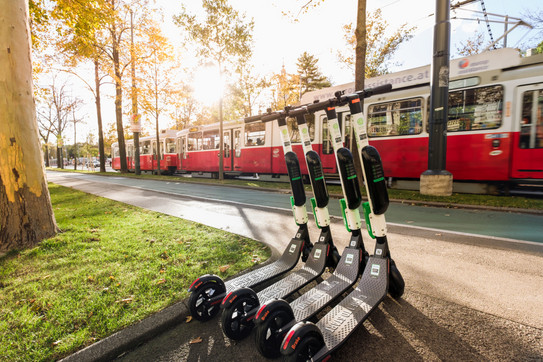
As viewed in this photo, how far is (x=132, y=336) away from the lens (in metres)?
2.13

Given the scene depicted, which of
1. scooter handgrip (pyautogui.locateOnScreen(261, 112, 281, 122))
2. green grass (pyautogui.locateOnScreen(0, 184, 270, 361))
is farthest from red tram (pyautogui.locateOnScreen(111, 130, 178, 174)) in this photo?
scooter handgrip (pyautogui.locateOnScreen(261, 112, 281, 122))

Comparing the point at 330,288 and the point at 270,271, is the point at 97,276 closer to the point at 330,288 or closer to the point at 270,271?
the point at 270,271

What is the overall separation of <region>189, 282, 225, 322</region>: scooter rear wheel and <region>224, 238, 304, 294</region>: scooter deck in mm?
144

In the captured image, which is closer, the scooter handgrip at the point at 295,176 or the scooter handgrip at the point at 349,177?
the scooter handgrip at the point at 349,177

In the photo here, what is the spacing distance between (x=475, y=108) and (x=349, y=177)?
334 inches

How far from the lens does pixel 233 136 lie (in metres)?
17.2

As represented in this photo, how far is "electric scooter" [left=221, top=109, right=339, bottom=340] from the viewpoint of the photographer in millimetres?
2059

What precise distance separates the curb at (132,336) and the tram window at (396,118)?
9826mm

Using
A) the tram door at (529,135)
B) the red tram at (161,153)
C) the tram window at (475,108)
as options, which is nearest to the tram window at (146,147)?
the red tram at (161,153)

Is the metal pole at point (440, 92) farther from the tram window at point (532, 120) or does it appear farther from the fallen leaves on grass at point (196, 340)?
the fallen leaves on grass at point (196, 340)

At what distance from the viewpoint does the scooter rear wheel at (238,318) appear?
6.65 ft

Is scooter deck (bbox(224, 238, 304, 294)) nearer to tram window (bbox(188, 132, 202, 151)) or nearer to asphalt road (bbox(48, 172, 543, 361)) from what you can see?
asphalt road (bbox(48, 172, 543, 361))

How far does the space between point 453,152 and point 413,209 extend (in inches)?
138

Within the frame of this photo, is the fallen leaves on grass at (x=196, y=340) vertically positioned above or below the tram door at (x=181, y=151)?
below
